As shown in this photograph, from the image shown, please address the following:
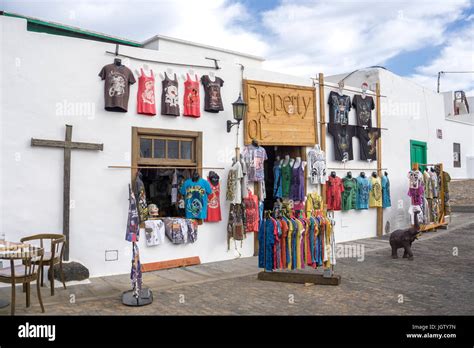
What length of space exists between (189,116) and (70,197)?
8.62 ft

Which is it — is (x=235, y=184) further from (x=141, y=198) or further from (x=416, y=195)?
(x=416, y=195)

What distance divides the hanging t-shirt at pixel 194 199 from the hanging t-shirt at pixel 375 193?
5366 millimetres

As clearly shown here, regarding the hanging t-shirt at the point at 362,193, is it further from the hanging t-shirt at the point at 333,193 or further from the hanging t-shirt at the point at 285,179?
the hanging t-shirt at the point at 285,179

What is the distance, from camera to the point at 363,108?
1150cm

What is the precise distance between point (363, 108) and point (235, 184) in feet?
16.4

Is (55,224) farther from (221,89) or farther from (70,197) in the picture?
(221,89)

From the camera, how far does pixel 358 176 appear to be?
11.2 meters

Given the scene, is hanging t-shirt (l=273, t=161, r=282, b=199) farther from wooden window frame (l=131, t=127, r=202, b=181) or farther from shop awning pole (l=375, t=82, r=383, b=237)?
shop awning pole (l=375, t=82, r=383, b=237)

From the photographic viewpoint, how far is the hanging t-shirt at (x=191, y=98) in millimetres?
8055

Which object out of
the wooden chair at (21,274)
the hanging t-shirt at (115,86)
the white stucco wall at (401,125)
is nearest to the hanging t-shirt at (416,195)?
the white stucco wall at (401,125)

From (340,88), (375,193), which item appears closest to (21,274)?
(340,88)

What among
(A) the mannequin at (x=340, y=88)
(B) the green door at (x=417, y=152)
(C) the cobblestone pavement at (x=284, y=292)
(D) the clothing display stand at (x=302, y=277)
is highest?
(A) the mannequin at (x=340, y=88)
